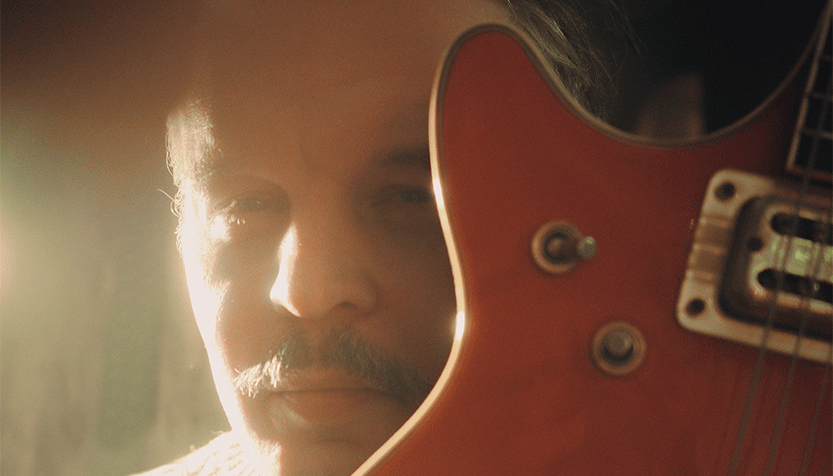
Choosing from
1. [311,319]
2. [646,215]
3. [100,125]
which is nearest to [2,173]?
[100,125]

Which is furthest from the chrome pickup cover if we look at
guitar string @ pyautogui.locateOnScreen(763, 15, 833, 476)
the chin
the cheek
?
the chin

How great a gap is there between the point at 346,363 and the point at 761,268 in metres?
0.35

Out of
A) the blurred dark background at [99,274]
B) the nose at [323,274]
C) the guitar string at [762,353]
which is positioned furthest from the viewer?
the blurred dark background at [99,274]

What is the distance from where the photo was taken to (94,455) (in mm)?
658

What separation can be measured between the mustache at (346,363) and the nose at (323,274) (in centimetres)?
3

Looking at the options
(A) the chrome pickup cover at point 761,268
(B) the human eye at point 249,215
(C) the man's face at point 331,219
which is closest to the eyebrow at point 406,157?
(C) the man's face at point 331,219

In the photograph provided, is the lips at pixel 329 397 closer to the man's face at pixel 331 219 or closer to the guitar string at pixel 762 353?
the man's face at pixel 331 219

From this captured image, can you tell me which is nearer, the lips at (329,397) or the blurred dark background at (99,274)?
the lips at (329,397)

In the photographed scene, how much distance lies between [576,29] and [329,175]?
0.40 m

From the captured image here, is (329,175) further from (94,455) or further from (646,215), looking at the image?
(94,455)

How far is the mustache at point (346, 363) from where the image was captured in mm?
490

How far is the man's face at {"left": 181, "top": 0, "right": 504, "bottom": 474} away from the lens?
491 millimetres

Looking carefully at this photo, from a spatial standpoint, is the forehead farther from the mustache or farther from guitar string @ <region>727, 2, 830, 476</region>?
guitar string @ <region>727, 2, 830, 476</region>

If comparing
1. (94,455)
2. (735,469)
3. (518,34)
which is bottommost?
(94,455)
